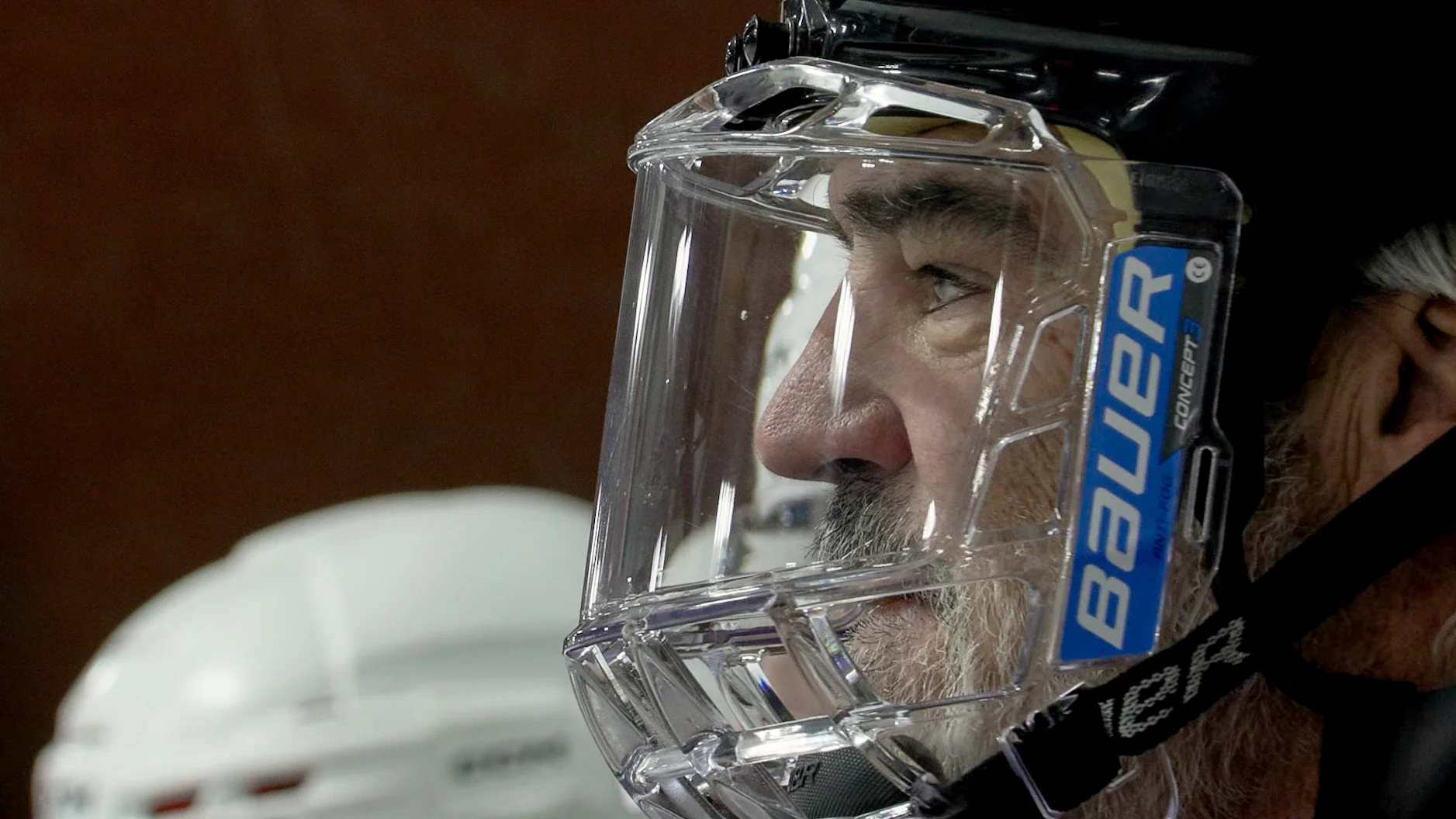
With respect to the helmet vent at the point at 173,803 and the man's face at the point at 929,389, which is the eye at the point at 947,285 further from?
the helmet vent at the point at 173,803

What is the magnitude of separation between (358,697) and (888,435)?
91 cm

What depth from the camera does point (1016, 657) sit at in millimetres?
855

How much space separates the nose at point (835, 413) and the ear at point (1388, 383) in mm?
270

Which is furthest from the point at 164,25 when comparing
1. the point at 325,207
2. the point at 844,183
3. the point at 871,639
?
the point at 871,639

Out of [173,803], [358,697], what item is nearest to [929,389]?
[358,697]

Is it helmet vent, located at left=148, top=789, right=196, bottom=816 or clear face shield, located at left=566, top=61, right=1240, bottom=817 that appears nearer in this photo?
clear face shield, located at left=566, top=61, right=1240, bottom=817

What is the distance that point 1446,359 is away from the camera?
0.84 m

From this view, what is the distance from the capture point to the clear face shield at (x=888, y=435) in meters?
0.82

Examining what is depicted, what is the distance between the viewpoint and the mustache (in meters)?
0.90

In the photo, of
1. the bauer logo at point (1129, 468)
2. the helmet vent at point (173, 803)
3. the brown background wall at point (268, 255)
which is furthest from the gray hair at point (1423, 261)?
the helmet vent at point (173, 803)

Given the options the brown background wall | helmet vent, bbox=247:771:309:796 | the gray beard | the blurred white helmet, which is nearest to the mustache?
the gray beard

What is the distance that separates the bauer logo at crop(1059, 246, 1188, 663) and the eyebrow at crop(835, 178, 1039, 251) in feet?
0.22

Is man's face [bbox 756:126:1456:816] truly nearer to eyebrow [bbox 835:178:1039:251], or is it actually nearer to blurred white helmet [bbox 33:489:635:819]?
eyebrow [bbox 835:178:1039:251]

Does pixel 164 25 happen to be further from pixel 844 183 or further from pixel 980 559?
pixel 980 559
